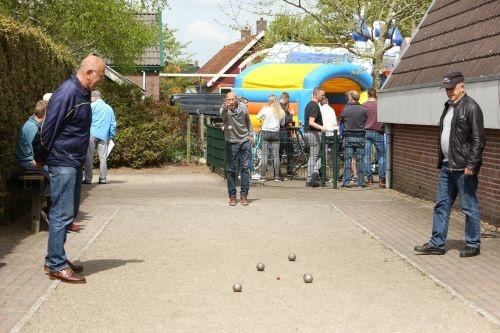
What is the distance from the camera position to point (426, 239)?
10.8 m

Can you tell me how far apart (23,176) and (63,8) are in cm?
1244

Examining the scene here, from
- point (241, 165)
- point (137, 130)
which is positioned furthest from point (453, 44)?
point (137, 130)

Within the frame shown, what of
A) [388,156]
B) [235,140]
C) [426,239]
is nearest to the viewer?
[426,239]

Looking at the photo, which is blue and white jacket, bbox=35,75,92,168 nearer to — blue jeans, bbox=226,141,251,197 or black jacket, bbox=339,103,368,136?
blue jeans, bbox=226,141,251,197

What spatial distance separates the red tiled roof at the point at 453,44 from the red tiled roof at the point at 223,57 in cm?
4532

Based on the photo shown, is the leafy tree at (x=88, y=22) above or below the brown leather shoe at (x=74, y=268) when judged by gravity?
above

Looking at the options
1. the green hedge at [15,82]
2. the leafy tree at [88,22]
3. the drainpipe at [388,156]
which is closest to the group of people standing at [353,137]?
the drainpipe at [388,156]

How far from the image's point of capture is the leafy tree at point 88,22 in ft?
74.2

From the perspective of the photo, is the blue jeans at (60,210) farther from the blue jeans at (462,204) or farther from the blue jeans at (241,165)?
the blue jeans at (241,165)

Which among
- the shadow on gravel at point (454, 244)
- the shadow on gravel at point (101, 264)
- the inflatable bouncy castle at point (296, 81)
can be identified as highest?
the inflatable bouncy castle at point (296, 81)

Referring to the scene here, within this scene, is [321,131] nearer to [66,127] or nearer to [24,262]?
[24,262]

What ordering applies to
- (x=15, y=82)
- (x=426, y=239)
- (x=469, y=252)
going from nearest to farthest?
(x=469, y=252) → (x=426, y=239) → (x=15, y=82)

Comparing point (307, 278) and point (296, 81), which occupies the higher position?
point (296, 81)

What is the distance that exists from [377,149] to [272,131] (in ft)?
7.66
